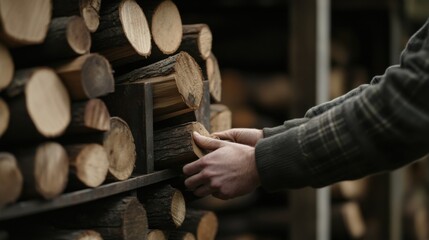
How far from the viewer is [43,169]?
5.54 feet

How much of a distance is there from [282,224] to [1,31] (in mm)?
3191

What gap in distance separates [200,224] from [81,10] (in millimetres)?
887

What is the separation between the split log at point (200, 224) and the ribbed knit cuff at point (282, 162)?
40 centimetres

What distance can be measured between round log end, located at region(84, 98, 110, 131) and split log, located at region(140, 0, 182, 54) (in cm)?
46

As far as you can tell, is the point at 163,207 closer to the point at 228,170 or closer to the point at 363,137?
the point at 228,170

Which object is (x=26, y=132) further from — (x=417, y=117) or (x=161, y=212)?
(x=417, y=117)

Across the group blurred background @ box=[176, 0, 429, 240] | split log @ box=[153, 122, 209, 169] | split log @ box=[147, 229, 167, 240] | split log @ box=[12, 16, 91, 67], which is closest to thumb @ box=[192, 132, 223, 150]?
split log @ box=[153, 122, 209, 169]

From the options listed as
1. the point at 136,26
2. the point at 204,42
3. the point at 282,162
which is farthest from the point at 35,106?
the point at 204,42

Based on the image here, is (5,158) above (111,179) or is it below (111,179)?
above

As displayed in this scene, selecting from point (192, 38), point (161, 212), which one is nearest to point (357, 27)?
point (192, 38)

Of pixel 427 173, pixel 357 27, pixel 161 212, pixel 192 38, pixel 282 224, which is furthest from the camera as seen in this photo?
pixel 427 173

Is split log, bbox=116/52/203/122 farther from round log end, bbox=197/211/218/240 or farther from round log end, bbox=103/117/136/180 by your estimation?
round log end, bbox=197/211/218/240

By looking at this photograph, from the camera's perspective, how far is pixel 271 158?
2080mm

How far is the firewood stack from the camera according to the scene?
169 cm
